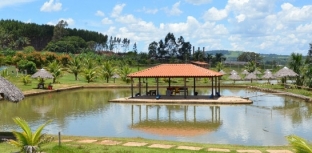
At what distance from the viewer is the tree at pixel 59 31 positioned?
91062 mm

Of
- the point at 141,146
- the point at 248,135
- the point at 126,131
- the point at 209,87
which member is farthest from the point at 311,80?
the point at 141,146

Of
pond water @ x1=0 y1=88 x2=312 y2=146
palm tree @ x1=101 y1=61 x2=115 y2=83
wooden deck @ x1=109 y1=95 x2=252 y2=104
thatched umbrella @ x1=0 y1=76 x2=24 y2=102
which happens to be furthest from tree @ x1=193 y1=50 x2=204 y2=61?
thatched umbrella @ x1=0 y1=76 x2=24 y2=102

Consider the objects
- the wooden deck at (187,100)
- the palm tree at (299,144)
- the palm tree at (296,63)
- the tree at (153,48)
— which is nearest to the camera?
the palm tree at (299,144)

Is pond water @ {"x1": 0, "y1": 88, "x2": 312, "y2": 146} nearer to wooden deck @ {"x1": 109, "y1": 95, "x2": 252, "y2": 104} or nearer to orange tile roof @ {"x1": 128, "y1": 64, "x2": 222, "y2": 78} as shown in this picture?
wooden deck @ {"x1": 109, "y1": 95, "x2": 252, "y2": 104}

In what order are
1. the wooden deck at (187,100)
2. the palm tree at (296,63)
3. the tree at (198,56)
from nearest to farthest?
the wooden deck at (187,100), the palm tree at (296,63), the tree at (198,56)

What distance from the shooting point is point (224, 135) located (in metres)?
12.8

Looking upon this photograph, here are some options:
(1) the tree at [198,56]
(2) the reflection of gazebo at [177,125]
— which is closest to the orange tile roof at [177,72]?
(2) the reflection of gazebo at [177,125]

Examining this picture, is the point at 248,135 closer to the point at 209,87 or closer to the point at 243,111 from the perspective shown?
the point at 243,111

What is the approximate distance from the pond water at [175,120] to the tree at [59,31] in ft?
232

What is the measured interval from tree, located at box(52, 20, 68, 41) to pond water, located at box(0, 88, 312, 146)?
70631 millimetres

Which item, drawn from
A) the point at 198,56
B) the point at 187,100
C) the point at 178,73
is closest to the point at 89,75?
the point at 178,73

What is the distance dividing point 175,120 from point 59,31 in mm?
80219

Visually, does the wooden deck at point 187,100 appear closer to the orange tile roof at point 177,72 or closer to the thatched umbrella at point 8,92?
the orange tile roof at point 177,72

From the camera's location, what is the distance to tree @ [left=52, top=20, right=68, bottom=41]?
91062 millimetres
